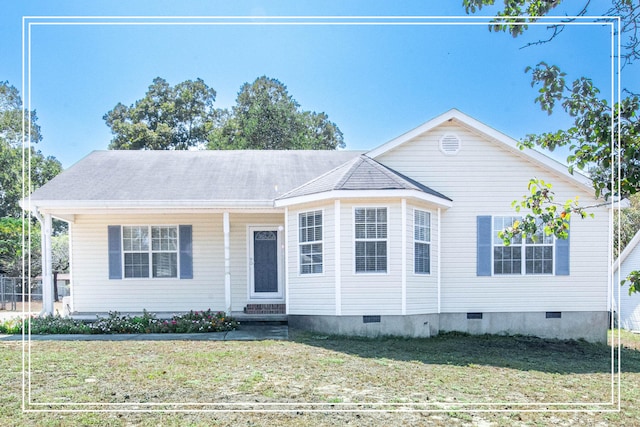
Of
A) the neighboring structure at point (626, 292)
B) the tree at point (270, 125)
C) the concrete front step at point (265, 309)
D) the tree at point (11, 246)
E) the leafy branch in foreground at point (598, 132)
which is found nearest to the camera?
the leafy branch in foreground at point (598, 132)

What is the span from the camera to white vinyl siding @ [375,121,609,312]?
11.1 metres

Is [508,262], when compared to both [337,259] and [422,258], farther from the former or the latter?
[337,259]

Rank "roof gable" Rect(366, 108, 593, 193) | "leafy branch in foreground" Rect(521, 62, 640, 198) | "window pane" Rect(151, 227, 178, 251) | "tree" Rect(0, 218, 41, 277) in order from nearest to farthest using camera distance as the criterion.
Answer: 1. "leafy branch in foreground" Rect(521, 62, 640, 198)
2. "roof gable" Rect(366, 108, 593, 193)
3. "window pane" Rect(151, 227, 178, 251)
4. "tree" Rect(0, 218, 41, 277)

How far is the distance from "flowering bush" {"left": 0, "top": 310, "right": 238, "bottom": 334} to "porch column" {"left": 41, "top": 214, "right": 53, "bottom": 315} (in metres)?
0.37

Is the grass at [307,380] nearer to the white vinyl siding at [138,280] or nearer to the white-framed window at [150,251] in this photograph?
the white vinyl siding at [138,280]

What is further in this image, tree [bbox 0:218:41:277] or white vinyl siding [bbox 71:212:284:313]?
tree [bbox 0:218:41:277]

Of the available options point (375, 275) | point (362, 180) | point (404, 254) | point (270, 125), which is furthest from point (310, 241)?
point (270, 125)

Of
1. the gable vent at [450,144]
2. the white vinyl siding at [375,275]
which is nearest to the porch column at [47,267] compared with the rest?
the white vinyl siding at [375,275]

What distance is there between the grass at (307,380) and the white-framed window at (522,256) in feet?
6.79

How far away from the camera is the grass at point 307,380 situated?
5117 mm

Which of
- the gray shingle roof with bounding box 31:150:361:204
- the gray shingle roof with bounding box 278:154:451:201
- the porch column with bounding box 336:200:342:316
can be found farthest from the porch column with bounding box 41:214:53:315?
the porch column with bounding box 336:200:342:316

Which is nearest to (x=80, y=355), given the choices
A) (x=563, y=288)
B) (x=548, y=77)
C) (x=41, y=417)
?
(x=41, y=417)

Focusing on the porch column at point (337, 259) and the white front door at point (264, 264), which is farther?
the white front door at point (264, 264)

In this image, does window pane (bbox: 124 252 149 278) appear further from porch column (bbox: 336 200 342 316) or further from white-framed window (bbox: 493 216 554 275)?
white-framed window (bbox: 493 216 554 275)
